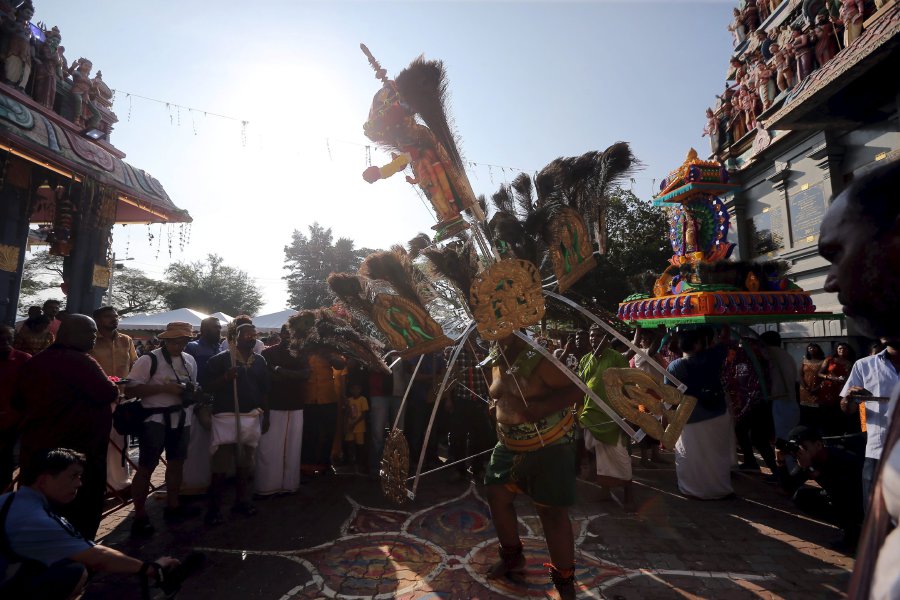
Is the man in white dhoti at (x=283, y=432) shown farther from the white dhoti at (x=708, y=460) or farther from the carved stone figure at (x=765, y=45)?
the carved stone figure at (x=765, y=45)

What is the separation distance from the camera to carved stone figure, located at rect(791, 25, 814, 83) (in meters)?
9.93

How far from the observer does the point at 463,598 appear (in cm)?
295

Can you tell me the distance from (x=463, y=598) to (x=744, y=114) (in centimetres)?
1480

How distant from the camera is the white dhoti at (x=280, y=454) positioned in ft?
16.4

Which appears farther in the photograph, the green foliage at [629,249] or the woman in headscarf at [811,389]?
the green foliage at [629,249]

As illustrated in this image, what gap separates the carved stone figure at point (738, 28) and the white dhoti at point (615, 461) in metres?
14.6

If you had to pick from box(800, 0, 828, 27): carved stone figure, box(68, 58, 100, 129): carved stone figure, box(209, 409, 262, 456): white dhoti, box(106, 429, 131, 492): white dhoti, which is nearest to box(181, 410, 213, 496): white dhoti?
box(209, 409, 262, 456): white dhoti

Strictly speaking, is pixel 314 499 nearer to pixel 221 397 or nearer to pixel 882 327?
pixel 221 397

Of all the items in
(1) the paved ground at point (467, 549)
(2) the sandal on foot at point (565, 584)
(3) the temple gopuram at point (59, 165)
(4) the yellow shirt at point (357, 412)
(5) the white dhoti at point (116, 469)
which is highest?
(3) the temple gopuram at point (59, 165)

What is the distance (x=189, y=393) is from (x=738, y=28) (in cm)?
1726

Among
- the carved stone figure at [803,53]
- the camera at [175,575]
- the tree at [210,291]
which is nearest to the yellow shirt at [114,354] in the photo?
the camera at [175,575]

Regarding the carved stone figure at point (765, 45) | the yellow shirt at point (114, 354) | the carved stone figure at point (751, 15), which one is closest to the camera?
the yellow shirt at point (114, 354)

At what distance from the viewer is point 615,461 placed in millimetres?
4824

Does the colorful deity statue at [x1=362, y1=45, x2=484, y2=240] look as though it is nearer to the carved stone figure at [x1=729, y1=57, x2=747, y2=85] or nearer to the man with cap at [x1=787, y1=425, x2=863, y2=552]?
the man with cap at [x1=787, y1=425, x2=863, y2=552]
